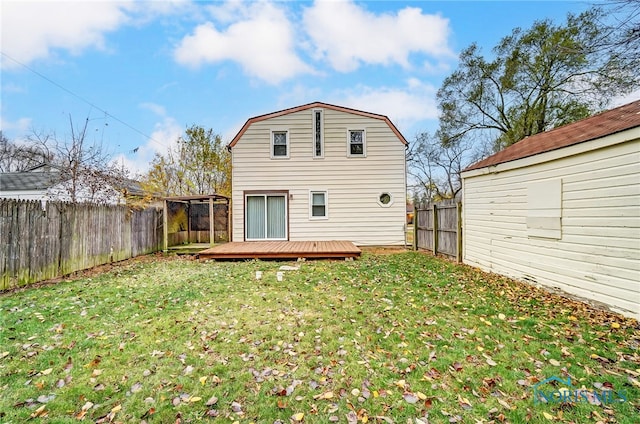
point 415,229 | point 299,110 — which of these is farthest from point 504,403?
point 299,110

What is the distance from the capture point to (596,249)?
5.01 metres

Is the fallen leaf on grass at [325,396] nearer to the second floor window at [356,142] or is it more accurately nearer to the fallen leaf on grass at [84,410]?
the fallen leaf on grass at [84,410]

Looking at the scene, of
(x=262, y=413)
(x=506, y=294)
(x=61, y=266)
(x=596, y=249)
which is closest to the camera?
(x=262, y=413)

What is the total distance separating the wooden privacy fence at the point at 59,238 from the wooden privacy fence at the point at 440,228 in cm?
1041

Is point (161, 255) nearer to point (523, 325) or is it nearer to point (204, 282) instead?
point (204, 282)

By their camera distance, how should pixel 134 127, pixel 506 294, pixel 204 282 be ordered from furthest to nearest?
pixel 134 127 → pixel 204 282 → pixel 506 294

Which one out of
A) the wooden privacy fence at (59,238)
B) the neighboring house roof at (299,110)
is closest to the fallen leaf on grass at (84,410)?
the wooden privacy fence at (59,238)

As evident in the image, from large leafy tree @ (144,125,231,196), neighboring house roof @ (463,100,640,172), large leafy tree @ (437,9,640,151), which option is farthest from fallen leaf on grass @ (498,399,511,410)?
large leafy tree @ (144,125,231,196)

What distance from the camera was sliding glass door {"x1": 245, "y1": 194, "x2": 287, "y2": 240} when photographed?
1230 centimetres

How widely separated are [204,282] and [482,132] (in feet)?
62.6

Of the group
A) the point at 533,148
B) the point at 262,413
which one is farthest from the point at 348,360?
the point at 533,148

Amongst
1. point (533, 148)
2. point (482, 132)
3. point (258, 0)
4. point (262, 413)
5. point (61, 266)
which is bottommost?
point (262, 413)

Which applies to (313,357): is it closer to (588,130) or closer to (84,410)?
(84,410)

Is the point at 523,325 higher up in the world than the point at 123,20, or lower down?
lower down
